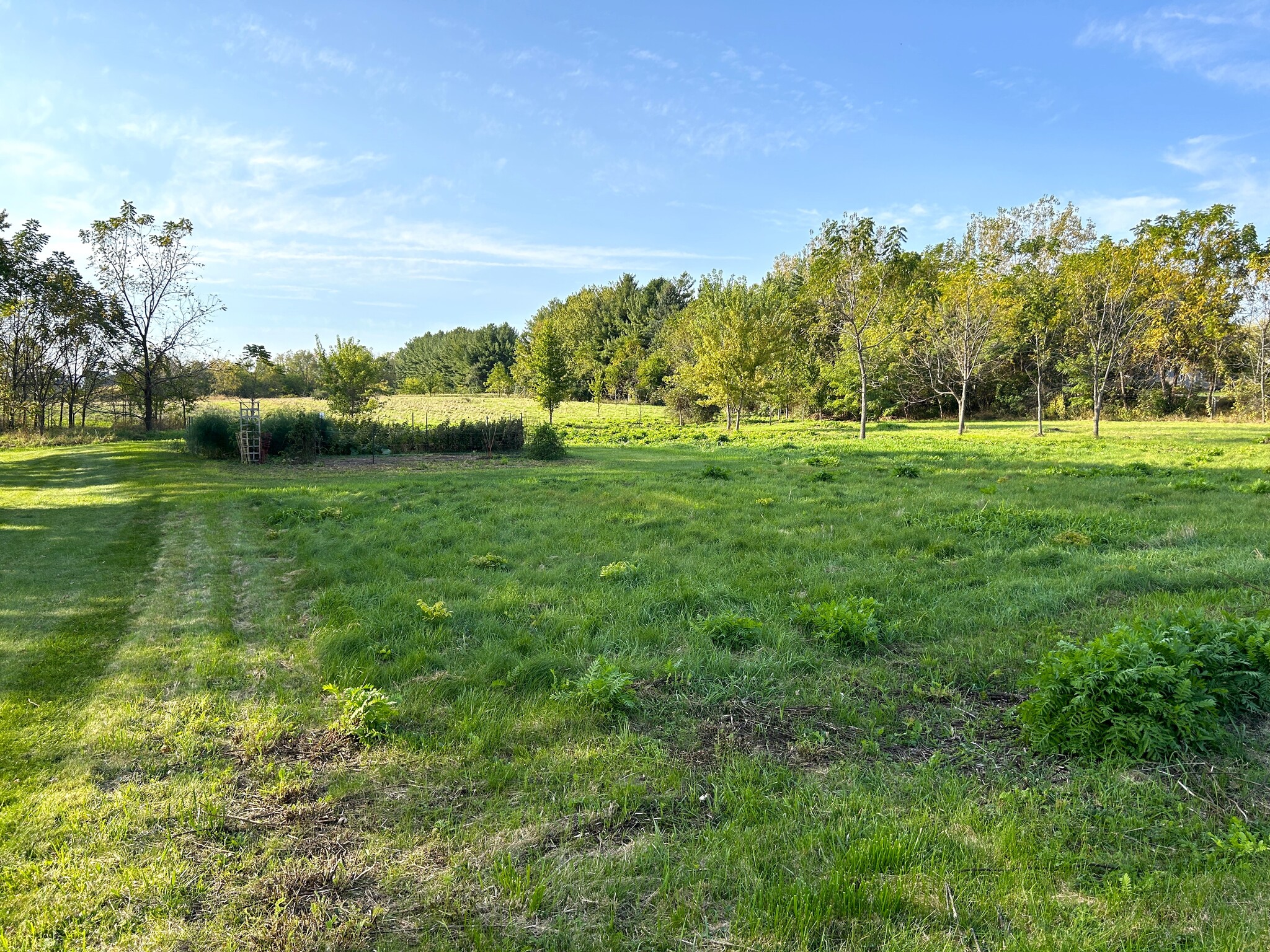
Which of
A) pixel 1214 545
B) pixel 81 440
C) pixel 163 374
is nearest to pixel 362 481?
pixel 1214 545

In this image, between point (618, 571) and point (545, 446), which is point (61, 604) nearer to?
point (618, 571)

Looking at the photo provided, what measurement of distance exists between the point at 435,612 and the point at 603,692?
228 cm

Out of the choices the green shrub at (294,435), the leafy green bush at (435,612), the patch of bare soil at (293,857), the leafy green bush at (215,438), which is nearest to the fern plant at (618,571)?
the leafy green bush at (435,612)

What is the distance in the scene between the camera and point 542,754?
3.70 meters

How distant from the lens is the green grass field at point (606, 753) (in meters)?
A: 2.52

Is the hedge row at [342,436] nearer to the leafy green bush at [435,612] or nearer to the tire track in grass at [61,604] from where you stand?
the tire track in grass at [61,604]

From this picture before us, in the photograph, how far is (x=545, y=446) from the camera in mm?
22859

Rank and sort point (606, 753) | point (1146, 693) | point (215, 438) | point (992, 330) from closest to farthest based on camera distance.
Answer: point (1146, 693)
point (606, 753)
point (215, 438)
point (992, 330)

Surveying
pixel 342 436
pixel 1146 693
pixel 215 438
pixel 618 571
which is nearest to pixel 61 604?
pixel 618 571

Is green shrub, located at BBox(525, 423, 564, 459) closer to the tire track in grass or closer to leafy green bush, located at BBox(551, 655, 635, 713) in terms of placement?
the tire track in grass

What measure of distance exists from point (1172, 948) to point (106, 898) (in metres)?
4.20

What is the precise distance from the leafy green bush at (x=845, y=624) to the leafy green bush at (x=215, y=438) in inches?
909

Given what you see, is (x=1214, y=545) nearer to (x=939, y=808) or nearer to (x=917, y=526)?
(x=917, y=526)

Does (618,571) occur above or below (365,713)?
above
